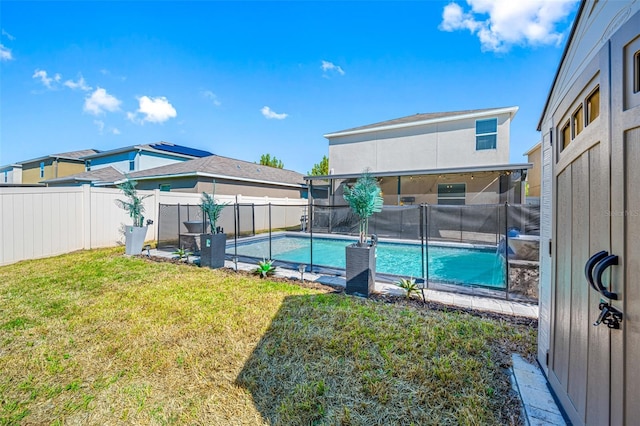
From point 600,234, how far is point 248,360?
2815 mm

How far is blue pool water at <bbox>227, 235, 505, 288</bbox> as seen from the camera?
24.1 feet

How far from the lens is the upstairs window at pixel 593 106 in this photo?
145cm

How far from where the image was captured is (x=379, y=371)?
2445mm

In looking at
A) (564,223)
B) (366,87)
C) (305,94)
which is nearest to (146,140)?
(305,94)

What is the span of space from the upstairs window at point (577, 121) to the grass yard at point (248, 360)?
1950mm

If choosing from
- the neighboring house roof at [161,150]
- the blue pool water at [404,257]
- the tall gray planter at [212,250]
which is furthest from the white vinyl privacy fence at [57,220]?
the neighboring house roof at [161,150]

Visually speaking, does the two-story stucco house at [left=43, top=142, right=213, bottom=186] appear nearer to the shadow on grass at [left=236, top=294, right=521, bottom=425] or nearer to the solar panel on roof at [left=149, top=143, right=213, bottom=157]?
the solar panel on roof at [left=149, top=143, right=213, bottom=157]

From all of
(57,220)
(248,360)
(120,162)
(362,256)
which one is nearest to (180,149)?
(120,162)

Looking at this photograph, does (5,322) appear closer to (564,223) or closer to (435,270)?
(564,223)

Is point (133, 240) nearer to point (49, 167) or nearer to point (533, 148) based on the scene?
point (49, 167)

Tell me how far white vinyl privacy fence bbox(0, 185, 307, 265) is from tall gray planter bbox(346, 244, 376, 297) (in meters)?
8.52

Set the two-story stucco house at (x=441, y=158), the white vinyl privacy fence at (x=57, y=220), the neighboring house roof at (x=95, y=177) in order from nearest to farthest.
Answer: the white vinyl privacy fence at (x=57, y=220) < the two-story stucco house at (x=441, y=158) < the neighboring house roof at (x=95, y=177)

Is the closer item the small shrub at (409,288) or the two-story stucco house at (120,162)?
the small shrub at (409,288)

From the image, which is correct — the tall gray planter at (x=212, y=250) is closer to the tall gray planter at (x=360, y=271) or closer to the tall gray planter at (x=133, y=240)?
the tall gray planter at (x=133, y=240)
